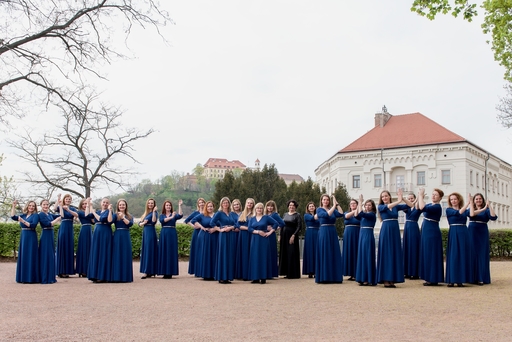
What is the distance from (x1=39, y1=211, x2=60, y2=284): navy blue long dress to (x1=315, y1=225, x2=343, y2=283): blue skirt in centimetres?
632

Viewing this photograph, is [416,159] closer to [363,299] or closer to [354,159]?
[354,159]

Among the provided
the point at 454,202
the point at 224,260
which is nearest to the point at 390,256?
the point at 454,202

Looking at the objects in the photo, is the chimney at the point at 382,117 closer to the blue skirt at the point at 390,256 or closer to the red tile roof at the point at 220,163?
the blue skirt at the point at 390,256

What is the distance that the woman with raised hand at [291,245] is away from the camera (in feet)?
51.2

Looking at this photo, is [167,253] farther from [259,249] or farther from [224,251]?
[259,249]

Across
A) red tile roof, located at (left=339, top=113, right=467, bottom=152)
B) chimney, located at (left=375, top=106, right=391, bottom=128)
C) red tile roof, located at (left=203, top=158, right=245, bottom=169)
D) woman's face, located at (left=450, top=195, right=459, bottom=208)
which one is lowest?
woman's face, located at (left=450, top=195, right=459, bottom=208)

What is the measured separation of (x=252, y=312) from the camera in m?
8.72

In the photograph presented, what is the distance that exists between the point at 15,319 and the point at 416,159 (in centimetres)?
5016

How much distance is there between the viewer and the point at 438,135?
2149 inches

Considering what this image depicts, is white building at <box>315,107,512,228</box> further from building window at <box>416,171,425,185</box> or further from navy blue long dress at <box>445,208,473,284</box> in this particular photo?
navy blue long dress at <box>445,208,473,284</box>

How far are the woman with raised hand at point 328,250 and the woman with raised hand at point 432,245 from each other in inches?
76.6

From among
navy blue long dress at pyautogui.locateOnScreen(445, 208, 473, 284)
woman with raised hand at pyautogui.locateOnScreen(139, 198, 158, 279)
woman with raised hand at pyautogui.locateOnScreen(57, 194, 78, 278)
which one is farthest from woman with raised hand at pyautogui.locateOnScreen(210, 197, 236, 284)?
navy blue long dress at pyautogui.locateOnScreen(445, 208, 473, 284)

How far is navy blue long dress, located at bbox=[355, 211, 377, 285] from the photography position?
12.9 meters

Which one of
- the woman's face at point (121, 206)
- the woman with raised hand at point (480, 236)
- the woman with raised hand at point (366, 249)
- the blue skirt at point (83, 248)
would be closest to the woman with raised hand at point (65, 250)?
the blue skirt at point (83, 248)
